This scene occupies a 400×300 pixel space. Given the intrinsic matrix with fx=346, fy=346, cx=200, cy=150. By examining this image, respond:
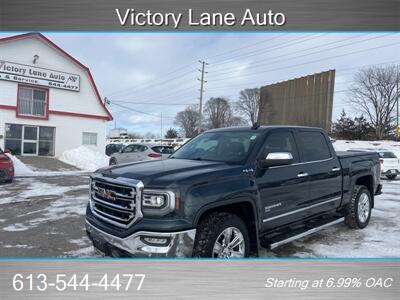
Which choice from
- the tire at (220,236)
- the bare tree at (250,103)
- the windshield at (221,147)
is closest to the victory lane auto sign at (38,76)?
the bare tree at (250,103)

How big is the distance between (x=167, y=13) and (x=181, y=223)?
7.92 ft

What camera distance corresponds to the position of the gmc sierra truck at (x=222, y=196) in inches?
135

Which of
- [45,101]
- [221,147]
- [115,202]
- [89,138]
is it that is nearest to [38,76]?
[45,101]

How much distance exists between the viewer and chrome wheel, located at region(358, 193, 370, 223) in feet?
21.0

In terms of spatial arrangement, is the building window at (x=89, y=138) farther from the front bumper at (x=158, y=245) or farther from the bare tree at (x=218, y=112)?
the front bumper at (x=158, y=245)

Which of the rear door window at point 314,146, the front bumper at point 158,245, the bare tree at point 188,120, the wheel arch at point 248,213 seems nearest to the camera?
the front bumper at point 158,245

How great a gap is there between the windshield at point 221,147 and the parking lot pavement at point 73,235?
58.4 inches

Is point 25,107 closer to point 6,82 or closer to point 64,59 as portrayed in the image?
point 6,82

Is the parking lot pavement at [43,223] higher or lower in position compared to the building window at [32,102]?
lower

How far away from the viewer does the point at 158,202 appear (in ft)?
11.2

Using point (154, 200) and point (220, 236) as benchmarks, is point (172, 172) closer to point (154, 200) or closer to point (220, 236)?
point (154, 200)

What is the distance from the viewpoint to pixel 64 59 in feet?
73.2

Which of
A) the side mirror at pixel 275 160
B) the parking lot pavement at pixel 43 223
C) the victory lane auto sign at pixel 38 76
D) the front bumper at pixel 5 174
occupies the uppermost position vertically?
the victory lane auto sign at pixel 38 76

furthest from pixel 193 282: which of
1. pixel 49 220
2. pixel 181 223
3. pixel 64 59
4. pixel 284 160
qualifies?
pixel 64 59
